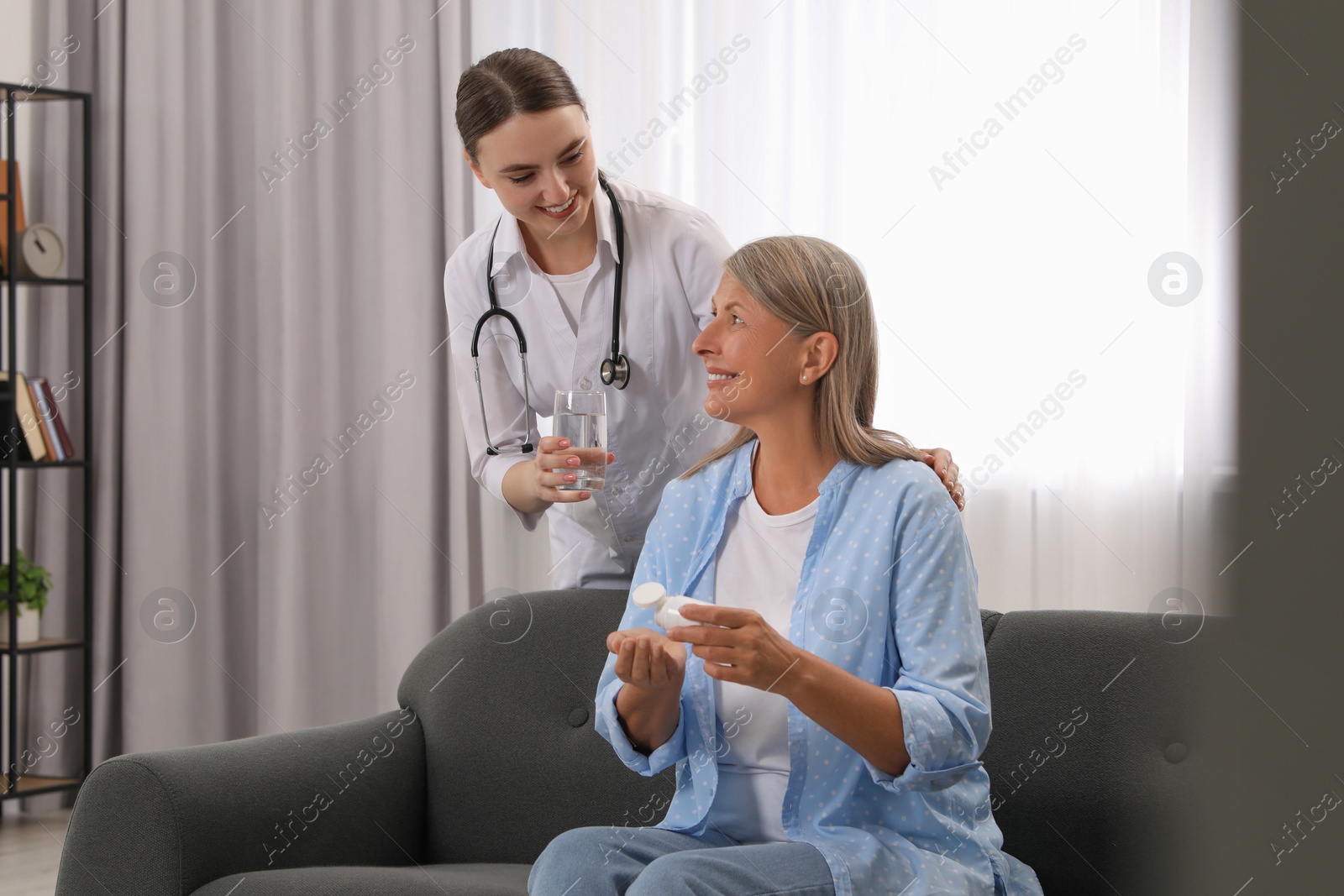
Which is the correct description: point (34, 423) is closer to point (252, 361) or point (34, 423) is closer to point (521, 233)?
point (252, 361)

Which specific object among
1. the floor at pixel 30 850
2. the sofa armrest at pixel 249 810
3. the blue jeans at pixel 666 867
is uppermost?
Result: the blue jeans at pixel 666 867

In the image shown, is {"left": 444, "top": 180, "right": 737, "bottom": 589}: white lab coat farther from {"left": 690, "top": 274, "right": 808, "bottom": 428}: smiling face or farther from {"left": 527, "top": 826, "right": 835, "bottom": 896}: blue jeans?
{"left": 527, "top": 826, "right": 835, "bottom": 896}: blue jeans

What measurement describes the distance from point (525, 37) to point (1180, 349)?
213cm

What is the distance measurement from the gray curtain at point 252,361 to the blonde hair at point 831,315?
7.13 feet

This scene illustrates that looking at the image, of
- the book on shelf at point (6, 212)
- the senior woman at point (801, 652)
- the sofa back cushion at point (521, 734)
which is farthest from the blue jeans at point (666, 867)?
the book on shelf at point (6, 212)

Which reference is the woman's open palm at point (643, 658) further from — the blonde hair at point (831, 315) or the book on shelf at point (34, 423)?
the book on shelf at point (34, 423)

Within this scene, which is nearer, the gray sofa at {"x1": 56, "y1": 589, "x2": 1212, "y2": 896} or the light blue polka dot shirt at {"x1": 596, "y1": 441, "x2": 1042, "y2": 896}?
the light blue polka dot shirt at {"x1": 596, "y1": 441, "x2": 1042, "y2": 896}

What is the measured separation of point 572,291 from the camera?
6.91ft

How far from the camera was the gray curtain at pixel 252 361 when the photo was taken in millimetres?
3672

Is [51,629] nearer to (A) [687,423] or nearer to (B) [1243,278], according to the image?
(A) [687,423]

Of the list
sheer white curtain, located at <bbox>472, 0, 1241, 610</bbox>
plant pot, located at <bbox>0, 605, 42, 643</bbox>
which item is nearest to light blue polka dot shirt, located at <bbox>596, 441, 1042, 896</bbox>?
sheer white curtain, located at <bbox>472, 0, 1241, 610</bbox>

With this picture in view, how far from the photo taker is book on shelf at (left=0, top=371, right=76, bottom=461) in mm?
3529

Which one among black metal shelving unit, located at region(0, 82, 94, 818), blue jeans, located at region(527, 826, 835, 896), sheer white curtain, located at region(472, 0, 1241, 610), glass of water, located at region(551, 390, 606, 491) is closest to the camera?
blue jeans, located at region(527, 826, 835, 896)

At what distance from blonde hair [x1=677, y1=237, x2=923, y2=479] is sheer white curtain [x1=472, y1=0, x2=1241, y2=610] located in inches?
49.4
